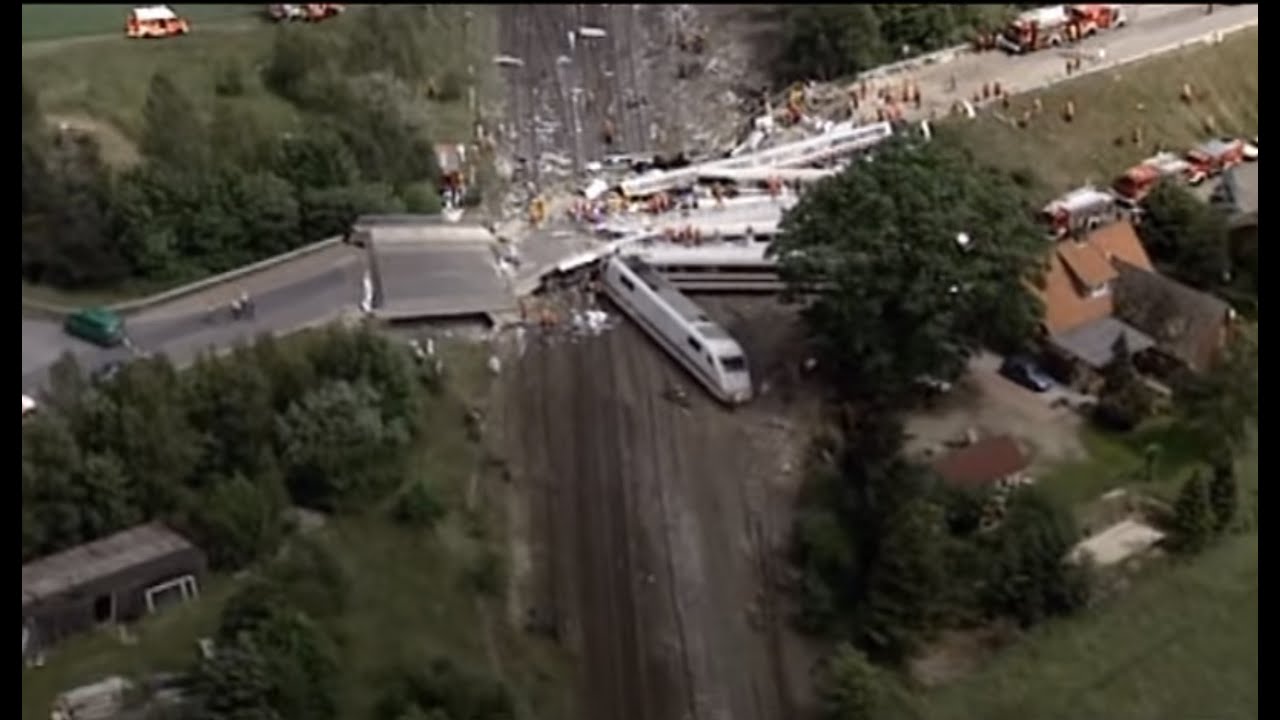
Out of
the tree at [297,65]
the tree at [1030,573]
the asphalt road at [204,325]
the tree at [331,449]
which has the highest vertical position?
the tree at [297,65]

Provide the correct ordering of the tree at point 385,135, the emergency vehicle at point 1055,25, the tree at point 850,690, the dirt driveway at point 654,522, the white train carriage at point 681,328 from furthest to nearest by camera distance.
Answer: the emergency vehicle at point 1055,25
the tree at point 385,135
the white train carriage at point 681,328
the dirt driveway at point 654,522
the tree at point 850,690

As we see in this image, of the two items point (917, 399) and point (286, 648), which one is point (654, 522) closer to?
point (917, 399)

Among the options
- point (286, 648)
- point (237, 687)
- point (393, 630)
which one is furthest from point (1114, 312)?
point (237, 687)

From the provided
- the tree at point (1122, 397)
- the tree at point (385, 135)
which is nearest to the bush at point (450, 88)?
the tree at point (385, 135)

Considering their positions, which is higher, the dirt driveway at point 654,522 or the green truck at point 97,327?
the green truck at point 97,327

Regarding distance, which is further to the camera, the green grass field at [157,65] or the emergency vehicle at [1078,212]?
the green grass field at [157,65]

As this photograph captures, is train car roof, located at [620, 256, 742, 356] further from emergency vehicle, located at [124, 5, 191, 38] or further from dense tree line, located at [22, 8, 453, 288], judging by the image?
emergency vehicle, located at [124, 5, 191, 38]

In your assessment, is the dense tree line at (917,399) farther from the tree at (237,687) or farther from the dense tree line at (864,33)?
the dense tree line at (864,33)

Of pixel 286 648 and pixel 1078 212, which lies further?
pixel 1078 212
